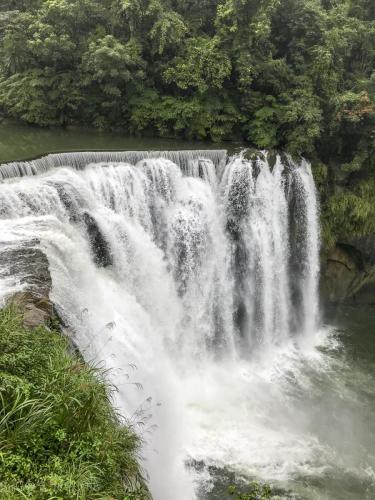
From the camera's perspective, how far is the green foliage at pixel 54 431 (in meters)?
3.34

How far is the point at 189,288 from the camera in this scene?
11.2 meters

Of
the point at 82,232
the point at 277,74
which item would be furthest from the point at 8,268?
the point at 277,74

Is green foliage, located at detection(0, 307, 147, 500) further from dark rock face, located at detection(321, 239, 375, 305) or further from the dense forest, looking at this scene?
dark rock face, located at detection(321, 239, 375, 305)

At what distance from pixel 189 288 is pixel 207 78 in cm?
684

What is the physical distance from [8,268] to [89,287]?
2030mm

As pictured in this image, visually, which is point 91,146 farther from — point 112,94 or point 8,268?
point 8,268

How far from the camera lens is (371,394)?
432 inches

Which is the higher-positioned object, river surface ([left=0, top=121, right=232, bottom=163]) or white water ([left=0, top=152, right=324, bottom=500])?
river surface ([left=0, top=121, right=232, bottom=163])

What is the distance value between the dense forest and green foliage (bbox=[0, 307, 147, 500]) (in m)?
10.0

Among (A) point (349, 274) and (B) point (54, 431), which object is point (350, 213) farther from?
(B) point (54, 431)

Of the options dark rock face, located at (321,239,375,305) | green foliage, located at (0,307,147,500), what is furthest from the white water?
green foliage, located at (0,307,147,500)

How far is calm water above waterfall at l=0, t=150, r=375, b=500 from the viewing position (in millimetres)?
7922

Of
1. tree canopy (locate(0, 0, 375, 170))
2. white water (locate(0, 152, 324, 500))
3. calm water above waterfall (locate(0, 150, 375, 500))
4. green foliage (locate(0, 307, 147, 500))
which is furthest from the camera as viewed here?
tree canopy (locate(0, 0, 375, 170))

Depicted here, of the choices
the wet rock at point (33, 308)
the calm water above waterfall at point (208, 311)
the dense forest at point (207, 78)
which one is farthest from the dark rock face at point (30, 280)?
the dense forest at point (207, 78)
